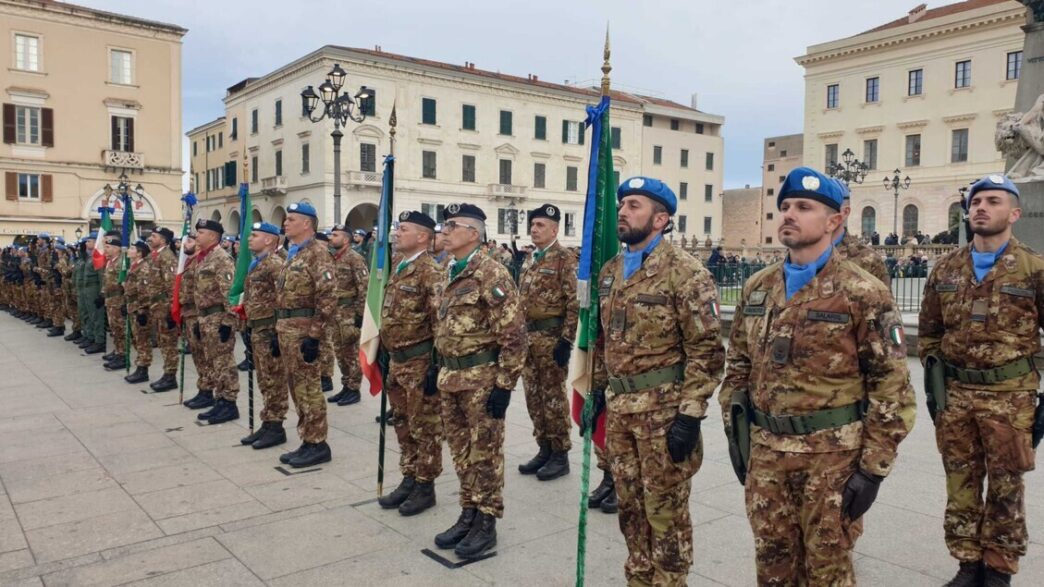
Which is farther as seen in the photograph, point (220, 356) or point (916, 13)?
point (916, 13)

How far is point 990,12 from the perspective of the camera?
46.1 m

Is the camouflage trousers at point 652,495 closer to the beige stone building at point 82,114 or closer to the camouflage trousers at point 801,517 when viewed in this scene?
the camouflage trousers at point 801,517

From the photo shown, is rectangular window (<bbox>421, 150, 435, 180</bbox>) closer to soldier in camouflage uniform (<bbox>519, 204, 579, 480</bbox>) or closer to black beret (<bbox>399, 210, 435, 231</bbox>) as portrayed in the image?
soldier in camouflage uniform (<bbox>519, 204, 579, 480</bbox>)

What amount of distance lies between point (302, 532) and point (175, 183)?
4176 cm

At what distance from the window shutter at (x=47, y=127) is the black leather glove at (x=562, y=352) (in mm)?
41334

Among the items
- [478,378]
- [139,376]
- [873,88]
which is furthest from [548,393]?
[873,88]

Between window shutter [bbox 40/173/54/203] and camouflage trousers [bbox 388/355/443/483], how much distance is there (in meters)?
40.8

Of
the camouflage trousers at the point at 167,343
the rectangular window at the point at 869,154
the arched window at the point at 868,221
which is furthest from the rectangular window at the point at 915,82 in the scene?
the camouflage trousers at the point at 167,343

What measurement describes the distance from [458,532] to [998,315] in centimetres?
339

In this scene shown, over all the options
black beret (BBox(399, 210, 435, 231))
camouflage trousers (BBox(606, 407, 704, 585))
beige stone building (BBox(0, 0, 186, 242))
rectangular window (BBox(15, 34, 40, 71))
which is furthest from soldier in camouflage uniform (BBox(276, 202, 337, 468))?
rectangular window (BBox(15, 34, 40, 71))

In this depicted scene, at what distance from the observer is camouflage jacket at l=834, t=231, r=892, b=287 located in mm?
6270

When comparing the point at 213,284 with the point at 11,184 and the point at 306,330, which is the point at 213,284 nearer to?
the point at 306,330

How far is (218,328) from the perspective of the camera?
28.9ft

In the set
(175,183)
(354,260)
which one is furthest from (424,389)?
(175,183)
